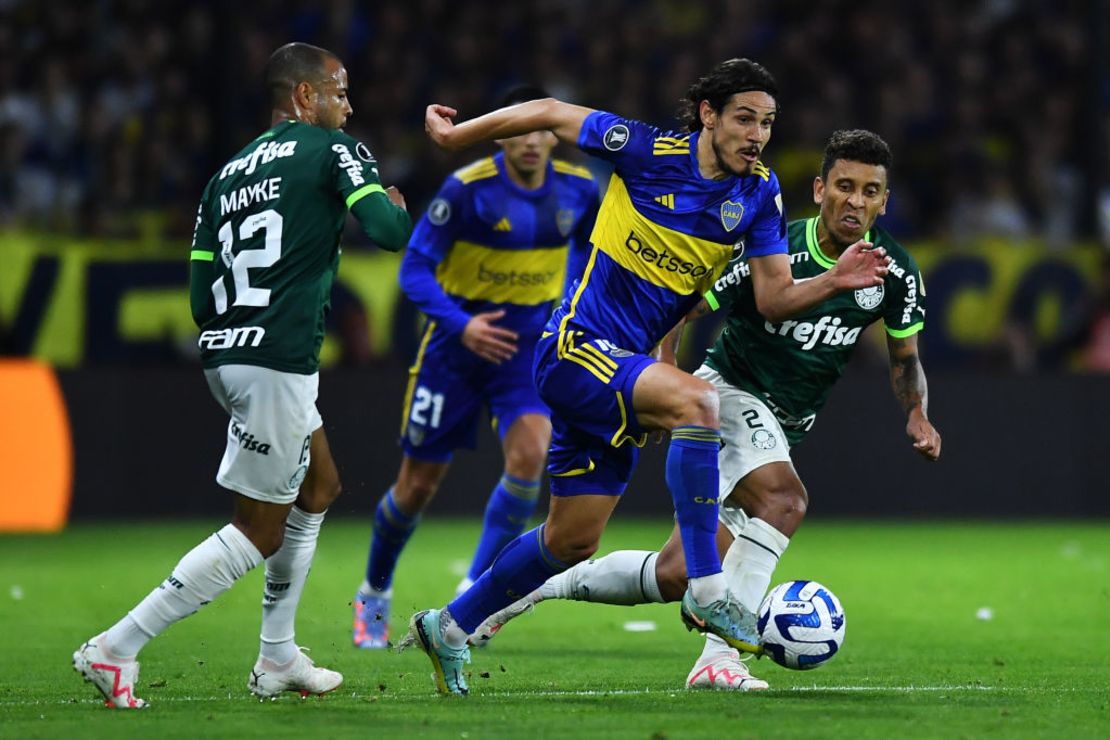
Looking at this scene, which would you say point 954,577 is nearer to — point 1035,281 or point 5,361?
point 1035,281

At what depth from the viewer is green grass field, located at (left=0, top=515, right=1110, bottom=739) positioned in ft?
17.5

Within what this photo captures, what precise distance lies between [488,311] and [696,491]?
3.05 meters

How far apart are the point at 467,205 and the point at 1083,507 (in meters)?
8.06

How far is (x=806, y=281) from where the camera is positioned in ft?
20.3

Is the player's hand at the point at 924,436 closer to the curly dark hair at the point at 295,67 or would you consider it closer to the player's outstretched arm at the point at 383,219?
the player's outstretched arm at the point at 383,219

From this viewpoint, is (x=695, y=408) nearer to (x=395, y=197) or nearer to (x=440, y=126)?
(x=395, y=197)

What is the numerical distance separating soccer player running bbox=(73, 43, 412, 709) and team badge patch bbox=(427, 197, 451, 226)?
232cm

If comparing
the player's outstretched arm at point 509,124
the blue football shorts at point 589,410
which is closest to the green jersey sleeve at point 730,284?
the blue football shorts at point 589,410

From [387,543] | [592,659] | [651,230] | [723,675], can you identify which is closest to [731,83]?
[651,230]

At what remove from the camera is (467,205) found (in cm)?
847

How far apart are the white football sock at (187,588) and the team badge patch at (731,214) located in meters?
2.00

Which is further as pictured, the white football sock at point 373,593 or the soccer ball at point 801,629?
the white football sock at point 373,593

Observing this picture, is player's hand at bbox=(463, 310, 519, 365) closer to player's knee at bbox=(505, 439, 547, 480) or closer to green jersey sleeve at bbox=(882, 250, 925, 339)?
player's knee at bbox=(505, 439, 547, 480)

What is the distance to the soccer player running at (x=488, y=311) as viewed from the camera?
8.22m
